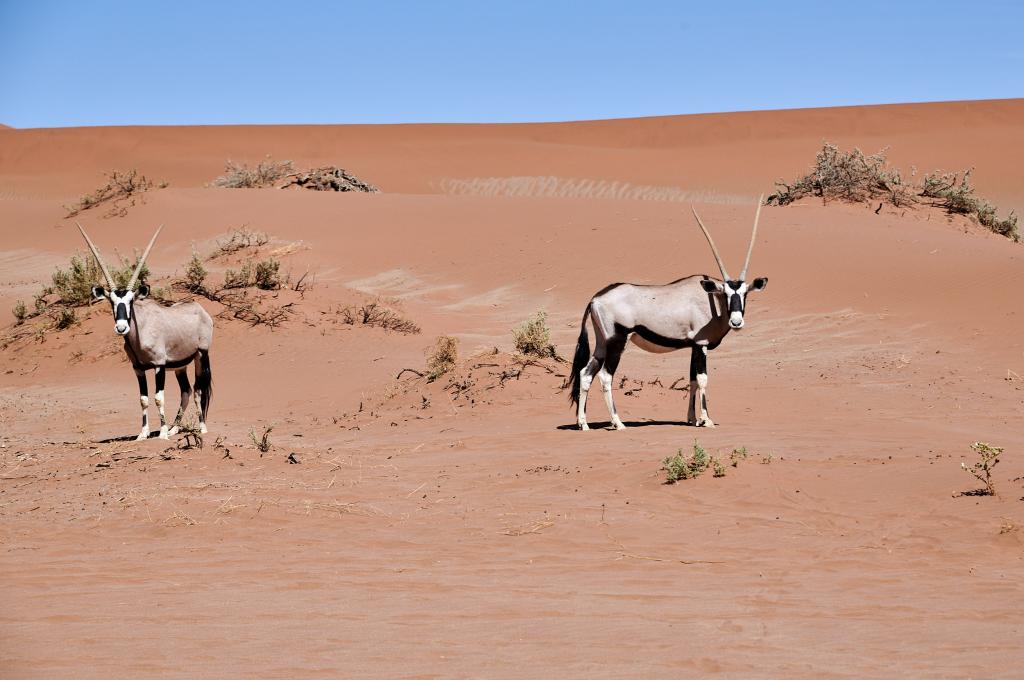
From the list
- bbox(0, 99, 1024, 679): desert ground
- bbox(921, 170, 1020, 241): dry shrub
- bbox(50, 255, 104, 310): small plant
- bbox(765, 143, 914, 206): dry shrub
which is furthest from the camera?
bbox(765, 143, 914, 206): dry shrub

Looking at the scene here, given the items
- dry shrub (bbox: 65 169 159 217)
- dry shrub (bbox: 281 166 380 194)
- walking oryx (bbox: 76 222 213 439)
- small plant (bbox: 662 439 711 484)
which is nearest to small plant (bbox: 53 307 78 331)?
walking oryx (bbox: 76 222 213 439)

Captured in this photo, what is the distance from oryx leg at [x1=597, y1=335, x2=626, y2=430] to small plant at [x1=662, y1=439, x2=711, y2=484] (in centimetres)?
296

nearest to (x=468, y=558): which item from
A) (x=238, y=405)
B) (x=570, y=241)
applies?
(x=238, y=405)

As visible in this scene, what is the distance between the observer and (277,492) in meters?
9.62

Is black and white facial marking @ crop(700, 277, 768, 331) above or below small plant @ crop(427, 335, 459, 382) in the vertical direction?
above

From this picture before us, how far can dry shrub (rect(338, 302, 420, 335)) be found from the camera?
2103 centimetres

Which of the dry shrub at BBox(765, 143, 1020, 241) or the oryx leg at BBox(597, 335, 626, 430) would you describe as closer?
the oryx leg at BBox(597, 335, 626, 430)

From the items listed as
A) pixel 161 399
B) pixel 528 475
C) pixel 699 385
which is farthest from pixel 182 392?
pixel 699 385

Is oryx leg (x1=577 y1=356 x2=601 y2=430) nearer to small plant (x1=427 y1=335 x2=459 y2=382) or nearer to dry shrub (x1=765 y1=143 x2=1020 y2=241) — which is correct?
small plant (x1=427 y1=335 x2=459 y2=382)

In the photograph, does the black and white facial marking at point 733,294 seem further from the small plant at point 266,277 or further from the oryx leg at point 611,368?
the small plant at point 266,277

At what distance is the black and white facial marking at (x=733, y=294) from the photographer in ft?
40.1

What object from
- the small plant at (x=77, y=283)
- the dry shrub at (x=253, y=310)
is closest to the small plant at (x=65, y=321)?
the small plant at (x=77, y=283)

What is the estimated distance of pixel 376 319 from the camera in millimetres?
21266

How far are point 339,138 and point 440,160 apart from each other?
24870mm
